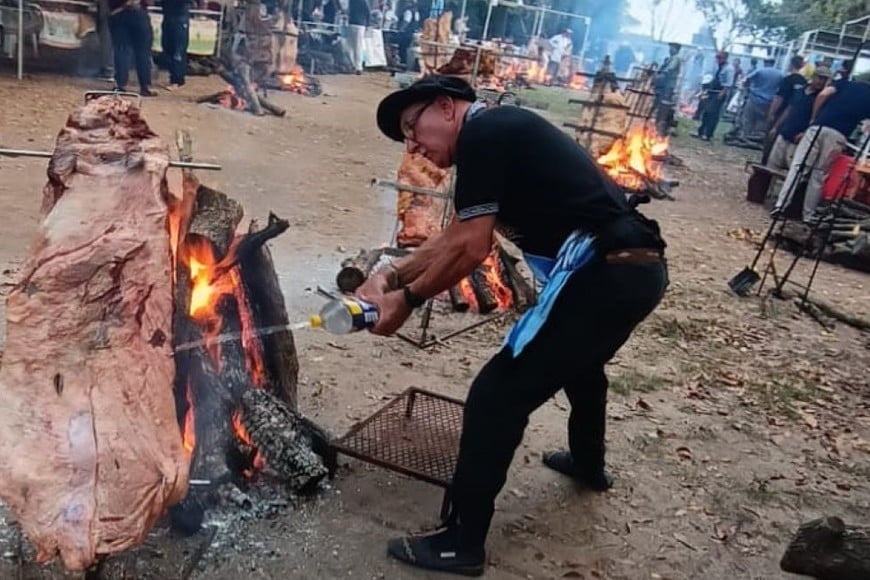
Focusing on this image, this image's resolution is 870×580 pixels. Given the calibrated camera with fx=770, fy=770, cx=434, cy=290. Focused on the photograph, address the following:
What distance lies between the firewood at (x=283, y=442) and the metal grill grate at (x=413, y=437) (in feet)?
0.49

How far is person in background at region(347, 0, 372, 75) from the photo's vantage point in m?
20.5

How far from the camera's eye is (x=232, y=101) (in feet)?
40.8

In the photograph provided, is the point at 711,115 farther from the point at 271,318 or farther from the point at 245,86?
the point at 271,318

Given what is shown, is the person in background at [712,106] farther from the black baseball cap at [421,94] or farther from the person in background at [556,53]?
the black baseball cap at [421,94]

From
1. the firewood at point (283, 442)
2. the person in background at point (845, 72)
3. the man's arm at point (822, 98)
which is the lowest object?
the firewood at point (283, 442)

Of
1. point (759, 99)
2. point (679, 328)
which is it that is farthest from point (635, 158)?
point (759, 99)

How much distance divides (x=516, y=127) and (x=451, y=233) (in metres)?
0.43

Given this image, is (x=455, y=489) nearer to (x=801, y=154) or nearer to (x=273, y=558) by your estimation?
(x=273, y=558)

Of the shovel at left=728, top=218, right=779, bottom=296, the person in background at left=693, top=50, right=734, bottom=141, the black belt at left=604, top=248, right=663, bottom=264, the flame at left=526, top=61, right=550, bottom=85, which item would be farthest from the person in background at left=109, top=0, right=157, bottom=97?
the flame at left=526, top=61, right=550, bottom=85

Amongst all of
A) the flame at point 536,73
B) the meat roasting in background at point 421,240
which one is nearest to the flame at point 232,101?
the meat roasting in background at point 421,240

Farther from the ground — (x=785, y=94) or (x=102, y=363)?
(x=785, y=94)

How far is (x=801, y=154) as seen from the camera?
10617 mm

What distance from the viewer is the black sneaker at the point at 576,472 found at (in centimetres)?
382

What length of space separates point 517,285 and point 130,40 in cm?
884
